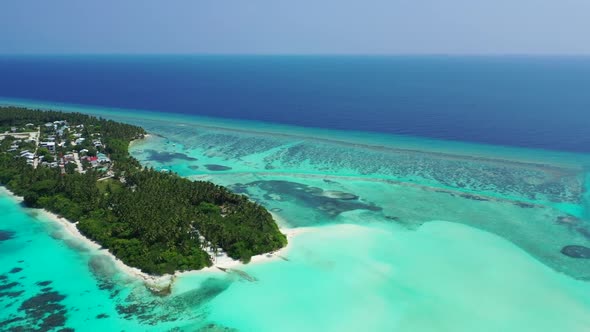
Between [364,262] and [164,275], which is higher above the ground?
[364,262]

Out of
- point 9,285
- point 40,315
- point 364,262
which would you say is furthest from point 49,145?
point 364,262

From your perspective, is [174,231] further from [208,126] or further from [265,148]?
[208,126]

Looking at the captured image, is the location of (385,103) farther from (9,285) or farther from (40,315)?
(40,315)

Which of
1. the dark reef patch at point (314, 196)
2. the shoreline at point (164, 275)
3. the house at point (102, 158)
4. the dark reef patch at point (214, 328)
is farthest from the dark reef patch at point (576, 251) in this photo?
the house at point (102, 158)

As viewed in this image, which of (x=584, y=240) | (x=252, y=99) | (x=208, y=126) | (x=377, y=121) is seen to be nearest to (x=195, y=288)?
(x=584, y=240)

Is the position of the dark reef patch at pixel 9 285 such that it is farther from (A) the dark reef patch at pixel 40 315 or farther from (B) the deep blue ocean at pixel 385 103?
(B) the deep blue ocean at pixel 385 103

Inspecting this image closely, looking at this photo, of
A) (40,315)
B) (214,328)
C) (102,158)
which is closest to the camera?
(214,328)
